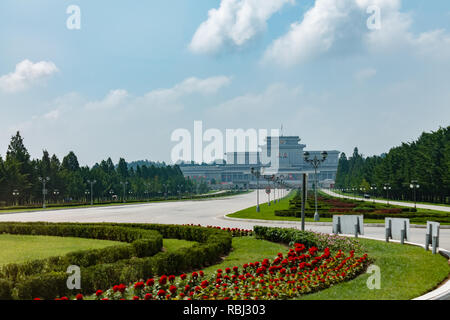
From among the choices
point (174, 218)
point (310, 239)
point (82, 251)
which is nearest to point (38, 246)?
point (82, 251)

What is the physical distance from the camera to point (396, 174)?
7150 centimetres

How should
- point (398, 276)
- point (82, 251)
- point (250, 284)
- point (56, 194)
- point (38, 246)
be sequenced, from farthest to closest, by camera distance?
point (56, 194) < point (38, 246) < point (82, 251) < point (398, 276) < point (250, 284)

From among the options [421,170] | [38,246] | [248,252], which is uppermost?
[421,170]

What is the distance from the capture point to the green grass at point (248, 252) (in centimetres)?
1224

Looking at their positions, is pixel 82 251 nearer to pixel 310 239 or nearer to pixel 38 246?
pixel 38 246

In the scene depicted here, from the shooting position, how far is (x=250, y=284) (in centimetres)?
855

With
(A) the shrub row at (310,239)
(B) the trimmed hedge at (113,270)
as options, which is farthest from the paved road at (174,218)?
(B) the trimmed hedge at (113,270)

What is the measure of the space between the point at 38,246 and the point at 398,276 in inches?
530

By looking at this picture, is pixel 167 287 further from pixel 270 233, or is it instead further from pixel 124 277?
pixel 270 233

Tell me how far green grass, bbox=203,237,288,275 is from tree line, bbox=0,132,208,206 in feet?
162

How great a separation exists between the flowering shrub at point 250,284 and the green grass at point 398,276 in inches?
12.9
